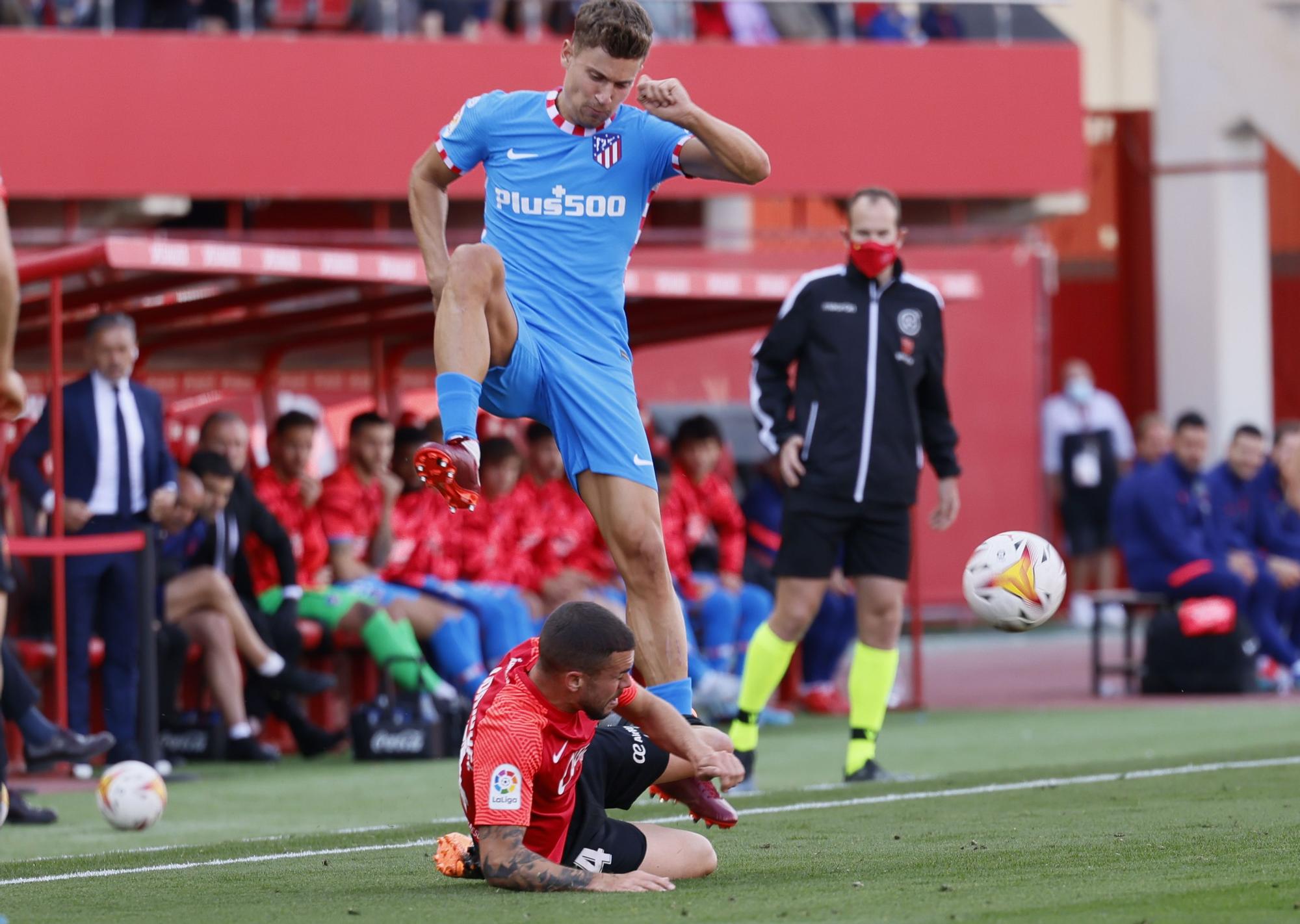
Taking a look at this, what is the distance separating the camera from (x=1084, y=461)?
19.6 metres

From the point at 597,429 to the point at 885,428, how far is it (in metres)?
2.56

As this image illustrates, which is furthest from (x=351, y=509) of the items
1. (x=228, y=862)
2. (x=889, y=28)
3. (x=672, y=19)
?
(x=889, y=28)

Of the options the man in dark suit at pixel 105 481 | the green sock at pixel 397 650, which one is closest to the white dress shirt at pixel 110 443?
the man in dark suit at pixel 105 481

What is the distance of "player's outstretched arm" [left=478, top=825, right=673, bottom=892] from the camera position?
545 centimetres

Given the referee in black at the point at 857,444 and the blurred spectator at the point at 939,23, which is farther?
the blurred spectator at the point at 939,23

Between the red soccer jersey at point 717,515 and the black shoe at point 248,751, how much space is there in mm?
3203

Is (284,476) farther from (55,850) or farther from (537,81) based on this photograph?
(537,81)

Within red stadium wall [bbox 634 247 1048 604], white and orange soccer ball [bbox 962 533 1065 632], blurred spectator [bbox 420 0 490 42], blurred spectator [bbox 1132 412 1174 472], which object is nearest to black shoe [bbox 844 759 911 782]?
white and orange soccer ball [bbox 962 533 1065 632]

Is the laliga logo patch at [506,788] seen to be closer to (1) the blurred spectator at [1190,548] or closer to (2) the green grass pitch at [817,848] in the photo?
(2) the green grass pitch at [817,848]

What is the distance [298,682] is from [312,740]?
34 centimetres

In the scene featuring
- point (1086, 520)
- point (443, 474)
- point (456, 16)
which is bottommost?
point (1086, 520)

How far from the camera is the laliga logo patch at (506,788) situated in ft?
17.7

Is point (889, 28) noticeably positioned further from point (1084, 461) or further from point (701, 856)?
point (701, 856)

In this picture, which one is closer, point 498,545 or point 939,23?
point 498,545
